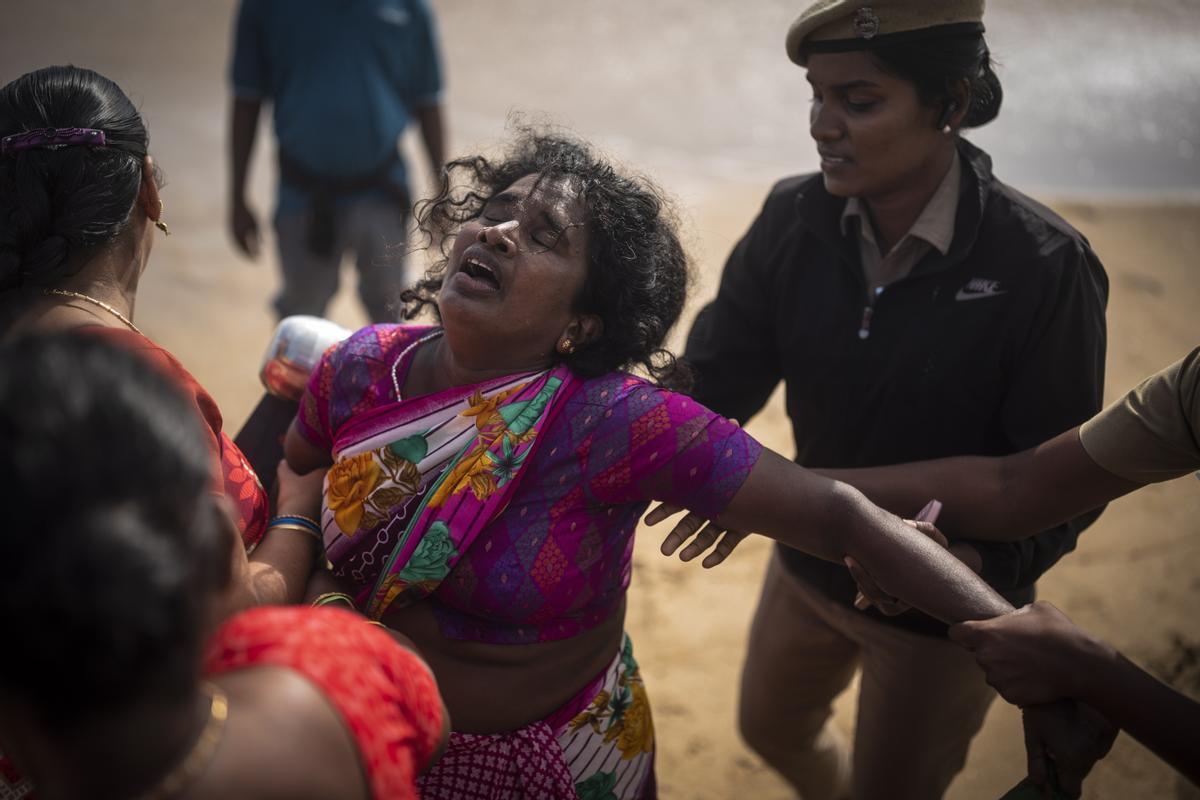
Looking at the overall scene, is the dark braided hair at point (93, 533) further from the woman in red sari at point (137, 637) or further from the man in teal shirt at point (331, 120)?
the man in teal shirt at point (331, 120)

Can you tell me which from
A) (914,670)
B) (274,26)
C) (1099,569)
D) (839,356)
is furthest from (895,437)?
(274,26)

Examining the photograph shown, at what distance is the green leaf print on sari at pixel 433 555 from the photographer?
2002 mm

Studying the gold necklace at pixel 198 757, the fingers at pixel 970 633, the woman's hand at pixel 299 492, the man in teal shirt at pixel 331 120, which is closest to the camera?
the gold necklace at pixel 198 757

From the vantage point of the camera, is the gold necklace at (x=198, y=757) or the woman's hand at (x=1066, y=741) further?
the woman's hand at (x=1066, y=741)

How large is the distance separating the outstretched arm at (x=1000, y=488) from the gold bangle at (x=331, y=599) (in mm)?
1082

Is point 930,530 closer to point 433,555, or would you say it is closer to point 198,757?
point 433,555

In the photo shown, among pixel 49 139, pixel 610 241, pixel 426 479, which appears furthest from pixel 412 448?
pixel 49 139

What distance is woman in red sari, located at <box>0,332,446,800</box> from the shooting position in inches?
41.8

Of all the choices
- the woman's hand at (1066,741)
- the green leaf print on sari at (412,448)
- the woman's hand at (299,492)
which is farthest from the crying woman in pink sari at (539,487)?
the woman's hand at (1066,741)

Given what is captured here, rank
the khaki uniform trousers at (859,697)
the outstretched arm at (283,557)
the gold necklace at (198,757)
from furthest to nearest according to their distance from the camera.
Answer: the khaki uniform trousers at (859,697) < the outstretched arm at (283,557) < the gold necklace at (198,757)

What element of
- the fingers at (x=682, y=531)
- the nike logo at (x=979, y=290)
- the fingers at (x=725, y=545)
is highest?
the nike logo at (x=979, y=290)

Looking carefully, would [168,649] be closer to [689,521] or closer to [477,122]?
[689,521]

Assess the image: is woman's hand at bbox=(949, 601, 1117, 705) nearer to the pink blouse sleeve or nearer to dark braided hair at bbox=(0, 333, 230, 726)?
the pink blouse sleeve

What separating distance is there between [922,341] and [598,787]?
4.11ft
